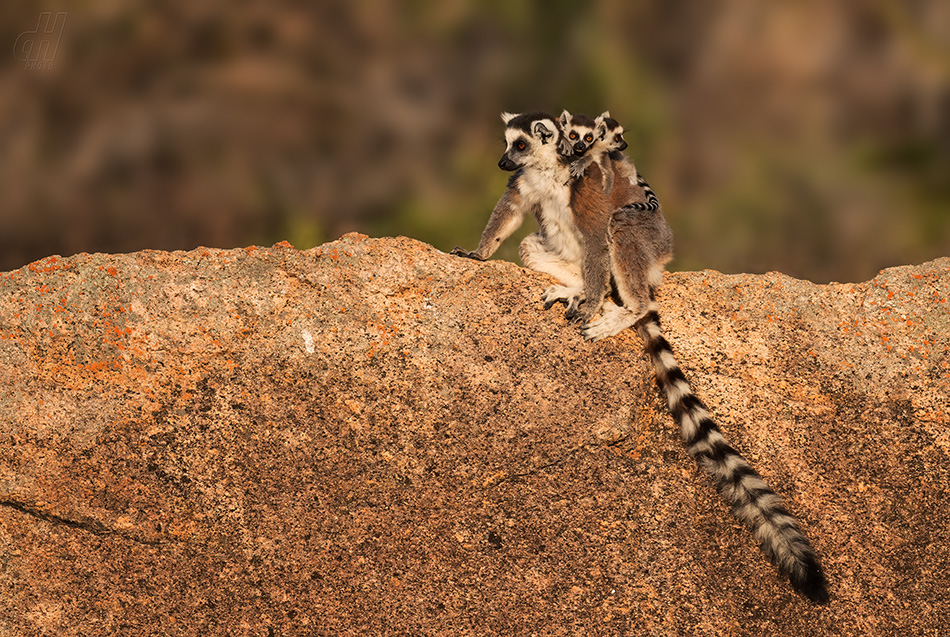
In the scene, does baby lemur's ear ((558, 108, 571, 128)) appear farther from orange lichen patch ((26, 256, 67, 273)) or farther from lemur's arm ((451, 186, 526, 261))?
orange lichen patch ((26, 256, 67, 273))

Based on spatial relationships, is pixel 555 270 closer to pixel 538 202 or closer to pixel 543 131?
pixel 538 202

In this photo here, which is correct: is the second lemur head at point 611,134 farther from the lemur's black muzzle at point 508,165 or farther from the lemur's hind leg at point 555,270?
the lemur's hind leg at point 555,270

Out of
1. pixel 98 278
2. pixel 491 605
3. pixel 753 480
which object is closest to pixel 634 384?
pixel 753 480

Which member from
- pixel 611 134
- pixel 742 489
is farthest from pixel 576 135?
pixel 742 489

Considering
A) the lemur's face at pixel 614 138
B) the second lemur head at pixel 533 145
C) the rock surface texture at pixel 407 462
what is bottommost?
the rock surface texture at pixel 407 462

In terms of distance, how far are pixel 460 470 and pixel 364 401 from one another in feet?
1.46

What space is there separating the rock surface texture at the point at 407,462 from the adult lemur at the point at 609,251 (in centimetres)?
9

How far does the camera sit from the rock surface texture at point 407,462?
2.91 meters

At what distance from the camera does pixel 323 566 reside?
2.94m

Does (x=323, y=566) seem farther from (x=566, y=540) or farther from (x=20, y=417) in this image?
(x=20, y=417)

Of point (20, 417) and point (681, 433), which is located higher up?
point (681, 433)

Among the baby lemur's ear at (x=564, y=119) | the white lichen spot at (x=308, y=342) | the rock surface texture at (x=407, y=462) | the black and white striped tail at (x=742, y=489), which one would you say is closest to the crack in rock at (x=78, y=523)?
the rock surface texture at (x=407, y=462)

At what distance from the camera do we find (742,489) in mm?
3020

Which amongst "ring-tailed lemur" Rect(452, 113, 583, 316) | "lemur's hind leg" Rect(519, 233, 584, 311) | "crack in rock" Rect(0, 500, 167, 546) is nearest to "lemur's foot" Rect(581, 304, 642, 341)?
"lemur's hind leg" Rect(519, 233, 584, 311)
